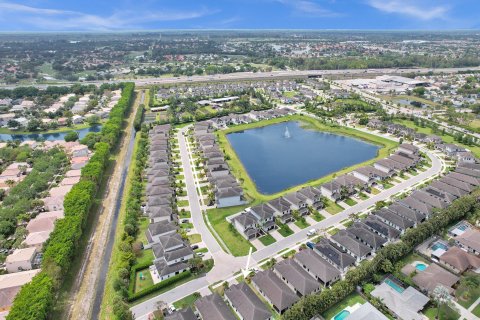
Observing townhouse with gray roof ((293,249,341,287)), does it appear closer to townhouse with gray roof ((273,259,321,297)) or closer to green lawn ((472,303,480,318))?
townhouse with gray roof ((273,259,321,297))

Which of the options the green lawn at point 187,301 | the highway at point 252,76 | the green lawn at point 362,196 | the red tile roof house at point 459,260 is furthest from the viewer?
the highway at point 252,76

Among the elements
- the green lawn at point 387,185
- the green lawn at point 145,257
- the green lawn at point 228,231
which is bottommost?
the green lawn at point 145,257

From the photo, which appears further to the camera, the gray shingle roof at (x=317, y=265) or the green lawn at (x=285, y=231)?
the green lawn at (x=285, y=231)

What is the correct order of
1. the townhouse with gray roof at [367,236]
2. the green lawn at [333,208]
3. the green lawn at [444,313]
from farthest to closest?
1. the green lawn at [333,208]
2. the townhouse with gray roof at [367,236]
3. the green lawn at [444,313]

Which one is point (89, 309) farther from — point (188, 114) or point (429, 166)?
point (188, 114)

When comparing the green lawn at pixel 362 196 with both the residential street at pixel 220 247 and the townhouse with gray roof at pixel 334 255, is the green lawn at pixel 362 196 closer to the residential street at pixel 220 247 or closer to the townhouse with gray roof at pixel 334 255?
the residential street at pixel 220 247

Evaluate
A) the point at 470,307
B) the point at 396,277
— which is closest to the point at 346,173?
the point at 396,277

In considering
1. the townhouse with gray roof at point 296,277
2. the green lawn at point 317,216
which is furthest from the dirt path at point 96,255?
the green lawn at point 317,216
